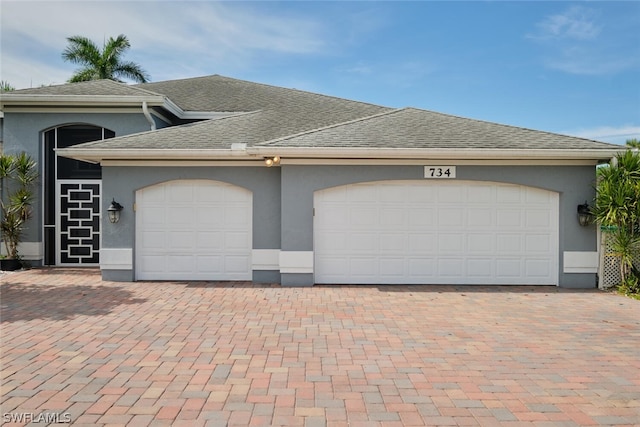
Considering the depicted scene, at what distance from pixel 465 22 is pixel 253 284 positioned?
9.33m

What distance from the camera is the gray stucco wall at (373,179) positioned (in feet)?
29.4

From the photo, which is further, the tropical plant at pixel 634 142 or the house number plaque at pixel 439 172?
the tropical plant at pixel 634 142

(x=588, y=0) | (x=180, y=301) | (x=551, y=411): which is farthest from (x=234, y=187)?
(x=588, y=0)

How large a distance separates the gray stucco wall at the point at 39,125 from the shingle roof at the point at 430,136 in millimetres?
5161

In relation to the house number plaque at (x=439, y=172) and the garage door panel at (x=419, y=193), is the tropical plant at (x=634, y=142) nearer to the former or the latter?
the house number plaque at (x=439, y=172)

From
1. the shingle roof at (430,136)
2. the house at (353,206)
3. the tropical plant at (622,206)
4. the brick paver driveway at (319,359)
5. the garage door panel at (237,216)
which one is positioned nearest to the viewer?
the brick paver driveway at (319,359)

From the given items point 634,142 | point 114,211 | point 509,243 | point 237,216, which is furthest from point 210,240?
point 634,142

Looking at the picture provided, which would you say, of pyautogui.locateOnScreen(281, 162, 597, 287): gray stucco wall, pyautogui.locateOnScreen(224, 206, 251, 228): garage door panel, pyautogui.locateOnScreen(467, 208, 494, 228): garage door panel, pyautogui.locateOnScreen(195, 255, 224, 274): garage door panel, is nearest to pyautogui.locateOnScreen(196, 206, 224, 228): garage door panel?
pyautogui.locateOnScreen(224, 206, 251, 228): garage door panel

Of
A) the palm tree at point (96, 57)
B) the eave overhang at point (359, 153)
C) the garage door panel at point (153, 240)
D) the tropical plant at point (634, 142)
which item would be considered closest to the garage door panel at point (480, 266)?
the eave overhang at point (359, 153)

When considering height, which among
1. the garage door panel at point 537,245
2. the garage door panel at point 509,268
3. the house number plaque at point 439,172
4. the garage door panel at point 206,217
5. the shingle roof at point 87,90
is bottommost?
the garage door panel at point 509,268

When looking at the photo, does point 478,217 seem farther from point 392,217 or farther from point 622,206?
point 622,206

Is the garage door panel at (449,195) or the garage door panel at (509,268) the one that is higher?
the garage door panel at (449,195)

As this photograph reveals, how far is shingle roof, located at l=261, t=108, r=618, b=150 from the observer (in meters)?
8.74

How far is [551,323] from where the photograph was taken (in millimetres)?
6262
